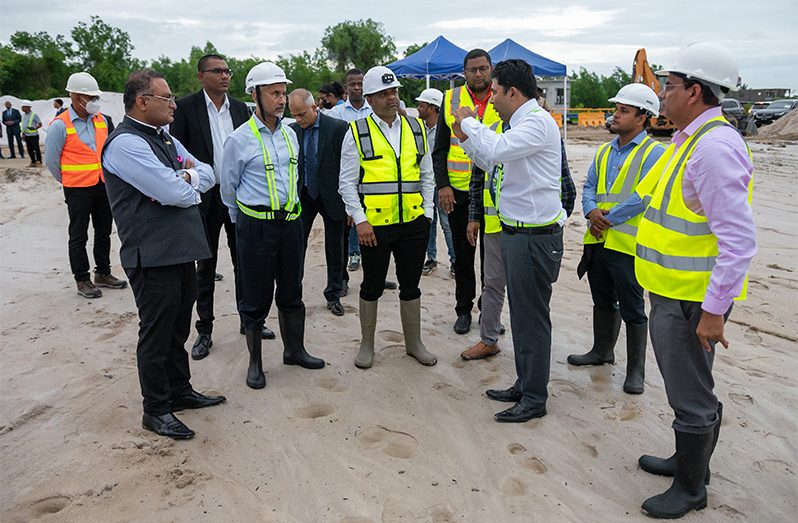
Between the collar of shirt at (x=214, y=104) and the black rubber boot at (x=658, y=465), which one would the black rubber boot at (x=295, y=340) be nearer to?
the collar of shirt at (x=214, y=104)

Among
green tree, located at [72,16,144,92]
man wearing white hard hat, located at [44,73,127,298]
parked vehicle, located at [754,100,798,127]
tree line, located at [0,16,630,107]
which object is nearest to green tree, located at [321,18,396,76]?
tree line, located at [0,16,630,107]

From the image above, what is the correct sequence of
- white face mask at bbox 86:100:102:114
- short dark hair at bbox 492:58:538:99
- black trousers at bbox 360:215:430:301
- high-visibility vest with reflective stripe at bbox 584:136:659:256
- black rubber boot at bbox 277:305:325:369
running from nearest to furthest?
short dark hair at bbox 492:58:538:99 → high-visibility vest with reflective stripe at bbox 584:136:659:256 → black trousers at bbox 360:215:430:301 → black rubber boot at bbox 277:305:325:369 → white face mask at bbox 86:100:102:114

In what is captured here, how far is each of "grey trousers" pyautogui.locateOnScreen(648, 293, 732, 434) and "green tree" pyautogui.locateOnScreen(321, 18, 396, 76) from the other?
5425 cm

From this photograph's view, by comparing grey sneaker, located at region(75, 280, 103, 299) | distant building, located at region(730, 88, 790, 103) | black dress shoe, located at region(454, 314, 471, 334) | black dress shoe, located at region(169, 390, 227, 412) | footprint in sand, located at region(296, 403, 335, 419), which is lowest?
footprint in sand, located at region(296, 403, 335, 419)

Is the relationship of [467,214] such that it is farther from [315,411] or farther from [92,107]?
[92,107]

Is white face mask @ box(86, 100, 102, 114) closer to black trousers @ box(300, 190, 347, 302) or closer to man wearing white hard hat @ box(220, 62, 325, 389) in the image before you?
black trousers @ box(300, 190, 347, 302)

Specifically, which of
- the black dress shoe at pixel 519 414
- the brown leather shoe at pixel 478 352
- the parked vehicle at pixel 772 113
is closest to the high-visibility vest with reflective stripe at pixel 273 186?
the brown leather shoe at pixel 478 352

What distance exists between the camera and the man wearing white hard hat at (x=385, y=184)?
4.15 m

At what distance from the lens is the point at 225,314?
5617mm

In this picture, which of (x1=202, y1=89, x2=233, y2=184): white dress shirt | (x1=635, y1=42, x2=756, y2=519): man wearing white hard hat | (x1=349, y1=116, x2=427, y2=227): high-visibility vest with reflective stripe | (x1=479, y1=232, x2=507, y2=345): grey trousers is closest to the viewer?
(x1=635, y1=42, x2=756, y2=519): man wearing white hard hat

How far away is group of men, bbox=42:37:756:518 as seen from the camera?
2.59 metres

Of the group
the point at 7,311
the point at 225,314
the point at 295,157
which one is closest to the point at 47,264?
the point at 7,311

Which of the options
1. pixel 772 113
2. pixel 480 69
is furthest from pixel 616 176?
pixel 772 113

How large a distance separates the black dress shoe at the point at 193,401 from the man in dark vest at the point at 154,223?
0.79ft
